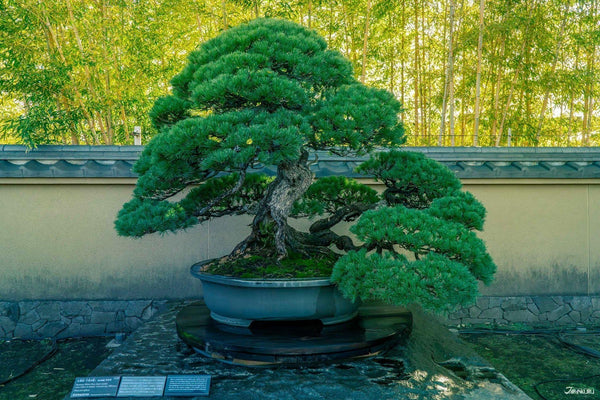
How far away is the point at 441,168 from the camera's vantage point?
Answer: 8.14ft

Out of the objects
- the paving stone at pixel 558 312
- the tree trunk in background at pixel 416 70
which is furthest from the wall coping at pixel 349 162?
the tree trunk in background at pixel 416 70

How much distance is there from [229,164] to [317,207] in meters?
0.91

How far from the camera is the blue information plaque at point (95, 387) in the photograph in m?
1.83

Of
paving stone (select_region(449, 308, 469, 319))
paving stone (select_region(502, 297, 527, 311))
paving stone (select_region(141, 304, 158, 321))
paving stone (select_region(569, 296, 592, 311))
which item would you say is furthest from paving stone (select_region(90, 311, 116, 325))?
paving stone (select_region(569, 296, 592, 311))

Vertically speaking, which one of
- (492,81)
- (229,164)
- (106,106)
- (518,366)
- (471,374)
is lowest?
(518,366)

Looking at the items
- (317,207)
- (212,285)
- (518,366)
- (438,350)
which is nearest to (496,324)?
(518,366)

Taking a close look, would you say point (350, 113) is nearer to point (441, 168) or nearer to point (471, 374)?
point (441, 168)

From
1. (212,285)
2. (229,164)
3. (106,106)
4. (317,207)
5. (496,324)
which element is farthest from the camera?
(106,106)

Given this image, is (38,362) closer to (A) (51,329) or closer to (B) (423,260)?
(A) (51,329)

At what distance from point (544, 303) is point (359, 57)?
3.35 metres

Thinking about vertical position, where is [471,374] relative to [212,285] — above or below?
below

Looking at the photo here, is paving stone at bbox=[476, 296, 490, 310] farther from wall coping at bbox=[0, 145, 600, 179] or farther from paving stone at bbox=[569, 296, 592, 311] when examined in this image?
wall coping at bbox=[0, 145, 600, 179]

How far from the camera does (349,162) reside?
3996mm

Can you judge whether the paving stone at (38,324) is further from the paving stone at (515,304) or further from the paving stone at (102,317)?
the paving stone at (515,304)
